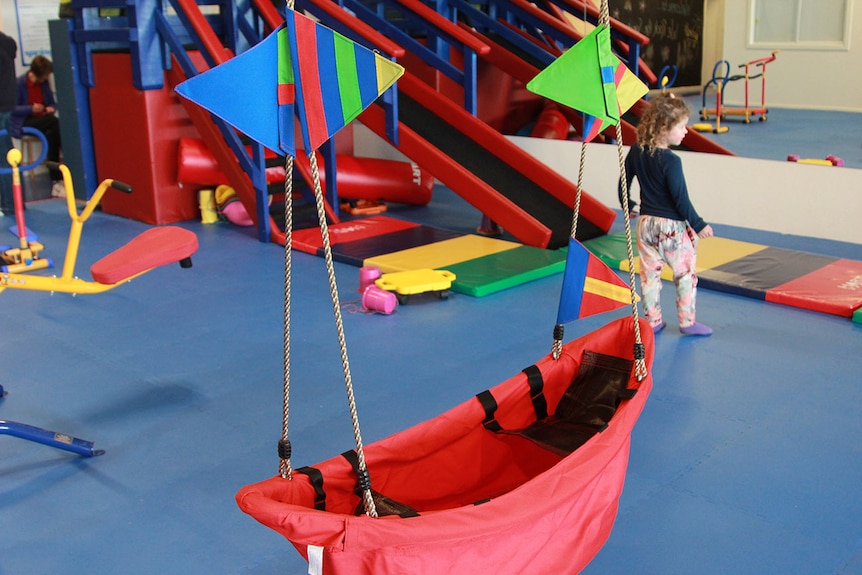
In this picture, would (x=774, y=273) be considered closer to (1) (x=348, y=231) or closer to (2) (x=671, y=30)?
(1) (x=348, y=231)

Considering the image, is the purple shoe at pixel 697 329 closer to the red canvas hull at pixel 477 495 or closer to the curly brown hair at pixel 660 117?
the curly brown hair at pixel 660 117

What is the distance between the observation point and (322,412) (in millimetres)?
3875

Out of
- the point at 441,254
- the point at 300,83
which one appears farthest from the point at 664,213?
the point at 300,83

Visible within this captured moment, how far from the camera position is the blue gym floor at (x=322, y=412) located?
287cm

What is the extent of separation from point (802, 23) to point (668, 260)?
290 cm

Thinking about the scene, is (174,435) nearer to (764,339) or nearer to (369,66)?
(369,66)

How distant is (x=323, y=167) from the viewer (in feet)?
25.0

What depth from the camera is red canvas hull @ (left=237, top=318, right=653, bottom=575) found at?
1945 millimetres

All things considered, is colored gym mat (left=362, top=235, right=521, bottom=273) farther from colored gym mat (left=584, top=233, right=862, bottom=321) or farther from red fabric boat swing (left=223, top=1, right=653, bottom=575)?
red fabric boat swing (left=223, top=1, right=653, bottom=575)

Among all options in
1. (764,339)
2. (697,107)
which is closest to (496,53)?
(697,107)

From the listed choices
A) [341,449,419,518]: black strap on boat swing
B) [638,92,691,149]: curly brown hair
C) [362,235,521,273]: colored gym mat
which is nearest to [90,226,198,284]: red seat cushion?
[341,449,419,518]: black strap on boat swing

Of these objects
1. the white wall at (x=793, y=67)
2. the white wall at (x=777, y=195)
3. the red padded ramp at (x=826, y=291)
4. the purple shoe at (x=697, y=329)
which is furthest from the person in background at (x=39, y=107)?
the red padded ramp at (x=826, y=291)

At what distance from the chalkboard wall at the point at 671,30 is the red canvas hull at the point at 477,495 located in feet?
20.1

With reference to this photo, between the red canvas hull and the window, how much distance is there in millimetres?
4264
